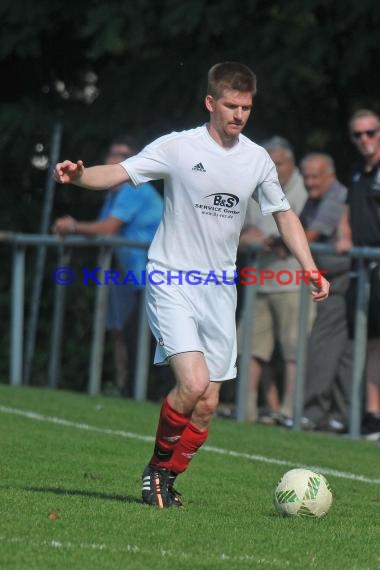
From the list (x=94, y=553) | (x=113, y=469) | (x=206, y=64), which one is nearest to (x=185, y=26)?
(x=206, y=64)

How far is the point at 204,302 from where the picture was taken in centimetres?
792

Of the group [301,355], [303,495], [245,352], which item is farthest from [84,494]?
[245,352]

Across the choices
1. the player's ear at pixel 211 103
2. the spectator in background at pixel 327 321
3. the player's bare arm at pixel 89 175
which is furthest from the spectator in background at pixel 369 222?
the player's bare arm at pixel 89 175

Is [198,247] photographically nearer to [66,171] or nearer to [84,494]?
[66,171]

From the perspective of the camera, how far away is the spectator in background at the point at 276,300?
13.0 metres

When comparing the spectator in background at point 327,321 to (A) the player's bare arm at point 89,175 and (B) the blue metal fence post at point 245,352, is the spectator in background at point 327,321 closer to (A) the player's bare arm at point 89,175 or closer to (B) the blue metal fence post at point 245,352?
(B) the blue metal fence post at point 245,352

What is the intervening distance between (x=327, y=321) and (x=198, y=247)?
16.4ft

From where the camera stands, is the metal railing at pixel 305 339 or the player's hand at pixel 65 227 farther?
the player's hand at pixel 65 227

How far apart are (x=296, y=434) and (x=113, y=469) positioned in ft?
10.2

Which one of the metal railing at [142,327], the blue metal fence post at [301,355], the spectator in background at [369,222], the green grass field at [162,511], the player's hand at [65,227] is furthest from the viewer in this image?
the player's hand at [65,227]

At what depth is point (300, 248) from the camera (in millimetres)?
8102

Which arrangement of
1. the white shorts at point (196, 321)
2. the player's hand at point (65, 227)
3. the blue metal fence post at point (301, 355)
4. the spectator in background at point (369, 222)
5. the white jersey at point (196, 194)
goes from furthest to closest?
the player's hand at point (65, 227), the blue metal fence post at point (301, 355), the spectator in background at point (369, 222), the white jersey at point (196, 194), the white shorts at point (196, 321)

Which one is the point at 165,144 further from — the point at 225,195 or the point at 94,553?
the point at 94,553

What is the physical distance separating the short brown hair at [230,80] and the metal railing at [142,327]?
4.15m
